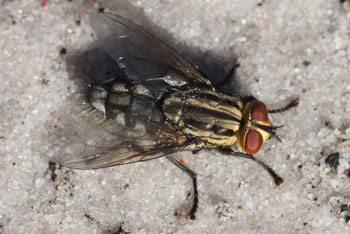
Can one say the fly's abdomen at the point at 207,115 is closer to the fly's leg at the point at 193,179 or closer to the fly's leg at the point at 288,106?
the fly's leg at the point at 193,179

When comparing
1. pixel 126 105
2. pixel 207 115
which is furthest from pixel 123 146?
pixel 207 115

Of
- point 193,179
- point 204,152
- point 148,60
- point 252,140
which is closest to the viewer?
point 252,140

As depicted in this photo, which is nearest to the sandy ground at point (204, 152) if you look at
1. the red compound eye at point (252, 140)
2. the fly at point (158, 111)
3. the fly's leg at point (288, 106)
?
the fly's leg at point (288, 106)

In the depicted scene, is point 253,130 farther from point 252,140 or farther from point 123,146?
point 123,146

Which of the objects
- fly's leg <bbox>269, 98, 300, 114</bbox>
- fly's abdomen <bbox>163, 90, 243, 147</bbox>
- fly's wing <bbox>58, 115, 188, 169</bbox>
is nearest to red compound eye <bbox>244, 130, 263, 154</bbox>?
fly's abdomen <bbox>163, 90, 243, 147</bbox>

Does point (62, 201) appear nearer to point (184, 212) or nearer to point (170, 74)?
point (184, 212)

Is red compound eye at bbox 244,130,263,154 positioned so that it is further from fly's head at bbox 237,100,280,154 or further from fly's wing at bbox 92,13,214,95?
fly's wing at bbox 92,13,214,95

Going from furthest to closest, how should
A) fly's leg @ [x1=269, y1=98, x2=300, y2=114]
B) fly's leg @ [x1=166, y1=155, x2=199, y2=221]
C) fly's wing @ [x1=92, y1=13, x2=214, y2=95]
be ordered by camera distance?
1. fly's leg @ [x1=269, y1=98, x2=300, y2=114]
2. fly's leg @ [x1=166, y1=155, x2=199, y2=221]
3. fly's wing @ [x1=92, y1=13, x2=214, y2=95]

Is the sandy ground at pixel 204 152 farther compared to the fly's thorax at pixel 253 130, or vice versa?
the sandy ground at pixel 204 152
